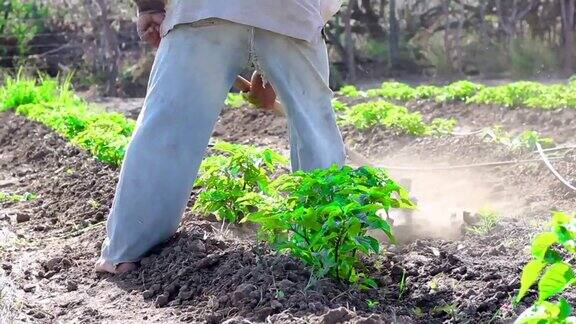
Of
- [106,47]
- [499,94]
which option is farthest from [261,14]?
[106,47]

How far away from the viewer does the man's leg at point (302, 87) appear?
4.27 metres

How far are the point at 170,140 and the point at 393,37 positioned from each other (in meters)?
11.2

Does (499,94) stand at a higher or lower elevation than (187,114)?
lower

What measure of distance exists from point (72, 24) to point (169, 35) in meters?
11.2

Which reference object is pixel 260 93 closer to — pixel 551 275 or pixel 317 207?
pixel 317 207

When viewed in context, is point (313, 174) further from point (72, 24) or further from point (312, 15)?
point (72, 24)

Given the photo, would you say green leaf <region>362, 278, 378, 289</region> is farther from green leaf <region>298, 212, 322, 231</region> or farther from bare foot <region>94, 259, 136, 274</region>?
bare foot <region>94, 259, 136, 274</region>

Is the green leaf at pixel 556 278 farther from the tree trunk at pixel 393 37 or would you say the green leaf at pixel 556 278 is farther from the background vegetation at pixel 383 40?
the tree trunk at pixel 393 37

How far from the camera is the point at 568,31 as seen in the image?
14547 mm

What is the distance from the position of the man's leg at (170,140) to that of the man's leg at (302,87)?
0.42 ft

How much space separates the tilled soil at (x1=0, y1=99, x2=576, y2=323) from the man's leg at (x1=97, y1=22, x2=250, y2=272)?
0.37 feet

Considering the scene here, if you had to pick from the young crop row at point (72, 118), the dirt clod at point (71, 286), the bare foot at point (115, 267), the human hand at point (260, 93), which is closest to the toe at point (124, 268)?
the bare foot at point (115, 267)

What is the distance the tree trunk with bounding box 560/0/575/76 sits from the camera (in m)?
14.5

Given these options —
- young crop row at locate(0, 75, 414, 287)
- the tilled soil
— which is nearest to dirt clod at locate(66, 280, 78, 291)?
the tilled soil
